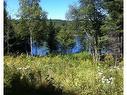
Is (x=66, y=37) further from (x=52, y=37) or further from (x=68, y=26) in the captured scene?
(x=52, y=37)

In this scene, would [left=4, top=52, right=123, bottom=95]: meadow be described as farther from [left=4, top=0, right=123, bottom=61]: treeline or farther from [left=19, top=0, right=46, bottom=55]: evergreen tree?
[left=19, top=0, right=46, bottom=55]: evergreen tree

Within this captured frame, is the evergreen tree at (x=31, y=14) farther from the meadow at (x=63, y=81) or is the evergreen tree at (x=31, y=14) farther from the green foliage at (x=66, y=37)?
the meadow at (x=63, y=81)

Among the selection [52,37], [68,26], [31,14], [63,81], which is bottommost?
[63,81]

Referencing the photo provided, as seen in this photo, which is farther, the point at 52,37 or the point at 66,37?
the point at 66,37

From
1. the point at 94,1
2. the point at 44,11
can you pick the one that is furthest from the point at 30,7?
the point at 94,1

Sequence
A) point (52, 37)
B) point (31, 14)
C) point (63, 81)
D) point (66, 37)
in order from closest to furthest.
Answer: point (63, 81) < point (52, 37) < point (31, 14) < point (66, 37)

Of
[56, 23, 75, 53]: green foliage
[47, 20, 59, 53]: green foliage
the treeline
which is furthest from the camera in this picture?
[56, 23, 75, 53]: green foliage

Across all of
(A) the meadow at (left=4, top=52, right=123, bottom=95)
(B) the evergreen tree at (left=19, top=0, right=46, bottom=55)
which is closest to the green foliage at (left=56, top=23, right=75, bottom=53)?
(B) the evergreen tree at (left=19, top=0, right=46, bottom=55)

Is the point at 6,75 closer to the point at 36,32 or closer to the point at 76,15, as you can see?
the point at 36,32

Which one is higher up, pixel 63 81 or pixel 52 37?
pixel 52 37

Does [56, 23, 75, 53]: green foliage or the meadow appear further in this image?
[56, 23, 75, 53]: green foliage

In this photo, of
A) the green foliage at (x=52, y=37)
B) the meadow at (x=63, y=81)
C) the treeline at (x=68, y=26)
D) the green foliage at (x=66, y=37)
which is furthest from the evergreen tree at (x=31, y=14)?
the meadow at (x=63, y=81)

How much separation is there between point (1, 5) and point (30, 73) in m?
1.46

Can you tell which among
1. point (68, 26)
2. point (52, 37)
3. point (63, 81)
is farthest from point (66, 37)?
point (63, 81)
